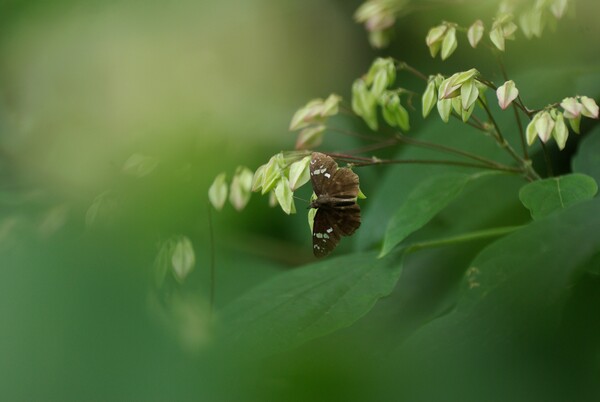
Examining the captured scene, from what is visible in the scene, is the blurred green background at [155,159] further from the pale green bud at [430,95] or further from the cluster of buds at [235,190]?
the pale green bud at [430,95]

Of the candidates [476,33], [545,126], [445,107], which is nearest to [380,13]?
[476,33]

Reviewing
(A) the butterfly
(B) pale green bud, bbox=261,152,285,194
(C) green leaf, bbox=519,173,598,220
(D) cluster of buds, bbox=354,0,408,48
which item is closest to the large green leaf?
(C) green leaf, bbox=519,173,598,220

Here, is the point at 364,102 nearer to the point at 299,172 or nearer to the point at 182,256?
the point at 299,172

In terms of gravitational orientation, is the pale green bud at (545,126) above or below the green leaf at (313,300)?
above

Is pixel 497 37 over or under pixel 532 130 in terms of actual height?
over

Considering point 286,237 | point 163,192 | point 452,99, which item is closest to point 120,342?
point 163,192

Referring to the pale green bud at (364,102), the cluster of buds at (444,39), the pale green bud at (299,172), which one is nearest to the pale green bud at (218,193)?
the pale green bud at (299,172)
